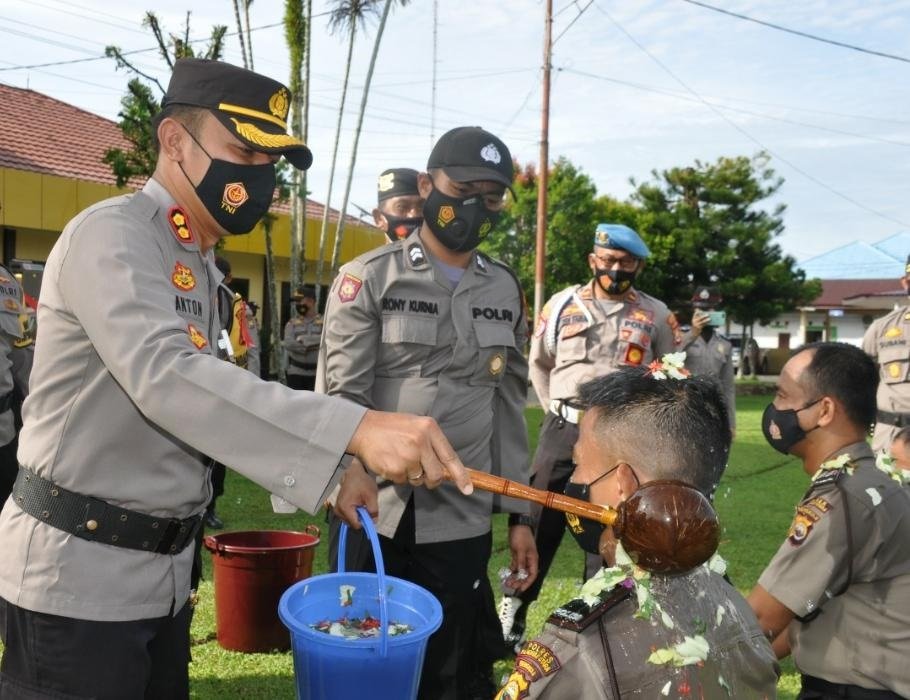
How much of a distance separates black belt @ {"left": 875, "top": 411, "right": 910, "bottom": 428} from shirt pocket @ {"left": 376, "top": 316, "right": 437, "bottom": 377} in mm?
4398

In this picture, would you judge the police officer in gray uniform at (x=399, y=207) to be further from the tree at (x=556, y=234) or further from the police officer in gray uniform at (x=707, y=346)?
the tree at (x=556, y=234)

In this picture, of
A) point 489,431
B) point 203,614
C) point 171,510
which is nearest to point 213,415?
point 171,510

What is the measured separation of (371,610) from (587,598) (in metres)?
0.76

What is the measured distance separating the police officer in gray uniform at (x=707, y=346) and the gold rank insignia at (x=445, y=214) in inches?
223

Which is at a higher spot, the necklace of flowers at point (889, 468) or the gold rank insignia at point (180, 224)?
the gold rank insignia at point (180, 224)

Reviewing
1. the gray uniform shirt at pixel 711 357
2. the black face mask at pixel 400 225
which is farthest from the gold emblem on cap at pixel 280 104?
the gray uniform shirt at pixel 711 357

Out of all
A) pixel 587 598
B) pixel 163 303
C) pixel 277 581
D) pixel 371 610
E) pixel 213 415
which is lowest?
pixel 277 581

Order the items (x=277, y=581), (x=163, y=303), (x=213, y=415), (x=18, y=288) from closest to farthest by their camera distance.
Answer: (x=213, y=415)
(x=163, y=303)
(x=277, y=581)
(x=18, y=288)

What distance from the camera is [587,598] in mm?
1813

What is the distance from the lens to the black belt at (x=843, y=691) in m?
2.73

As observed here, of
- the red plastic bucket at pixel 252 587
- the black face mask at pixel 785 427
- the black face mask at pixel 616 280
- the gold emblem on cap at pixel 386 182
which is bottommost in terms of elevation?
the red plastic bucket at pixel 252 587

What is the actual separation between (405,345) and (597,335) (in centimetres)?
253

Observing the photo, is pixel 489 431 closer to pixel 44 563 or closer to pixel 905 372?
pixel 44 563

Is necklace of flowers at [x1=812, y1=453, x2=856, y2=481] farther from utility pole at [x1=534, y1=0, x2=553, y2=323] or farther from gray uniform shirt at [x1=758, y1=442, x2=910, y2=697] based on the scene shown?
utility pole at [x1=534, y1=0, x2=553, y2=323]
